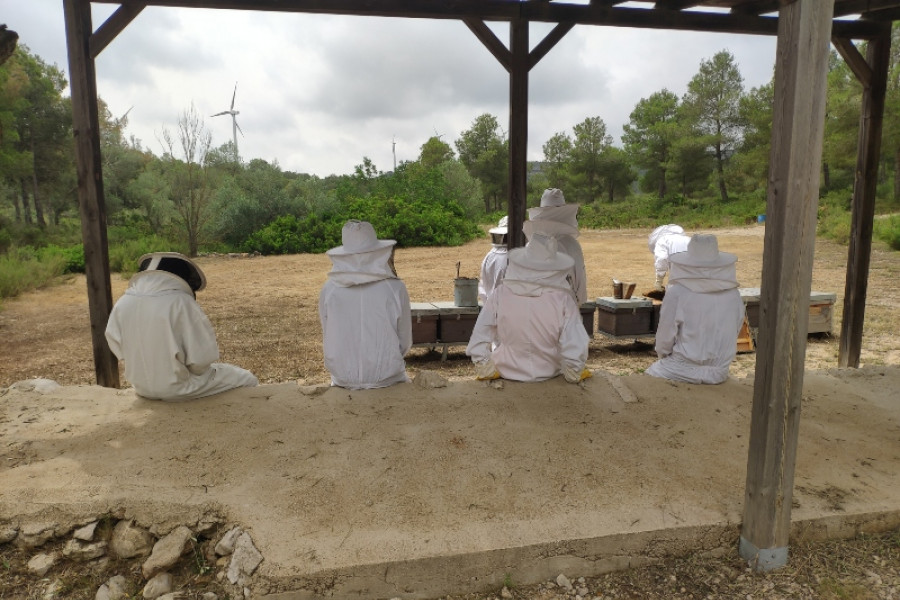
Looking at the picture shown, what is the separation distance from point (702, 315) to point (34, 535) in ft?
14.6

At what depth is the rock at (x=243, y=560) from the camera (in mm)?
2553

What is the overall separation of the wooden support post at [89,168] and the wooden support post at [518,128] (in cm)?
333

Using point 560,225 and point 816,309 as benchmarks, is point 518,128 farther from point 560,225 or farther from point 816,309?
point 816,309

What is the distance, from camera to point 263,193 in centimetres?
1983

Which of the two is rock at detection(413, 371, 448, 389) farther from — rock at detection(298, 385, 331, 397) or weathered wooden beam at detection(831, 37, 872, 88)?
weathered wooden beam at detection(831, 37, 872, 88)

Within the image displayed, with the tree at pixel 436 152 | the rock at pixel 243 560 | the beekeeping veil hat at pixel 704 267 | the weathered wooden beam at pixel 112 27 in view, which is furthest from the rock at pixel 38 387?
the tree at pixel 436 152

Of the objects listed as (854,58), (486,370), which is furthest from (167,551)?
(854,58)

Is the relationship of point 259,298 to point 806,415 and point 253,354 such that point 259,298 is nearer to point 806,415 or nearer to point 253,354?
point 253,354

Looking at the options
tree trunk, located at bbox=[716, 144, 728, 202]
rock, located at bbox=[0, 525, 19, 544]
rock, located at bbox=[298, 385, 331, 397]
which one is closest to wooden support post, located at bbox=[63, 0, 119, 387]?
rock, located at bbox=[298, 385, 331, 397]

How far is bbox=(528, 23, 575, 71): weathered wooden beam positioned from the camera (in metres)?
5.25

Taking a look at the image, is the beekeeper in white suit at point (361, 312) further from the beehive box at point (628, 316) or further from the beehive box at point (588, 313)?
the beehive box at point (628, 316)

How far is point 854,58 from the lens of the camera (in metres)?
5.81

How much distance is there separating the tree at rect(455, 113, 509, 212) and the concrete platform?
39649mm

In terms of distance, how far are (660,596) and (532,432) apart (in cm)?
123
